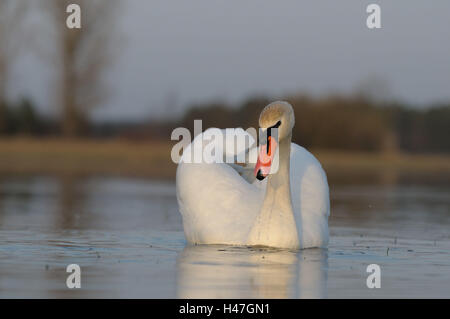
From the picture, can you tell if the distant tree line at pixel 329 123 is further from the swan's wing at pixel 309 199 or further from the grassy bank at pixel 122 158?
the swan's wing at pixel 309 199

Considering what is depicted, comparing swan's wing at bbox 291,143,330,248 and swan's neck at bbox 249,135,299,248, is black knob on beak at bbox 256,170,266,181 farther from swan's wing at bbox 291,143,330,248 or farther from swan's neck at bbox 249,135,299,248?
swan's wing at bbox 291,143,330,248

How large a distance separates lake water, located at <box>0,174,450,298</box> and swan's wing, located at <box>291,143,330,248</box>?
0.52 ft

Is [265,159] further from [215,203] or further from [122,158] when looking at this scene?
[122,158]

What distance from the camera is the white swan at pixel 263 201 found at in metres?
8.64

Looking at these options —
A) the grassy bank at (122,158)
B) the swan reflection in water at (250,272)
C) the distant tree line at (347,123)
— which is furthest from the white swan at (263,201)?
the distant tree line at (347,123)

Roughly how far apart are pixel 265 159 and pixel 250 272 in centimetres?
124

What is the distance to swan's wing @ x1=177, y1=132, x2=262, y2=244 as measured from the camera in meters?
8.94

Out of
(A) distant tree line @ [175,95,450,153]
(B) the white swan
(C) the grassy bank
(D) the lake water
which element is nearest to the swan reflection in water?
(D) the lake water

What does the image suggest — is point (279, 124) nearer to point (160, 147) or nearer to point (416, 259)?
point (416, 259)

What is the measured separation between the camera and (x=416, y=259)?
8.43 metres

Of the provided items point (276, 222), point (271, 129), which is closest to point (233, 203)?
point (276, 222)

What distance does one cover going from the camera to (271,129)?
28.5 ft
